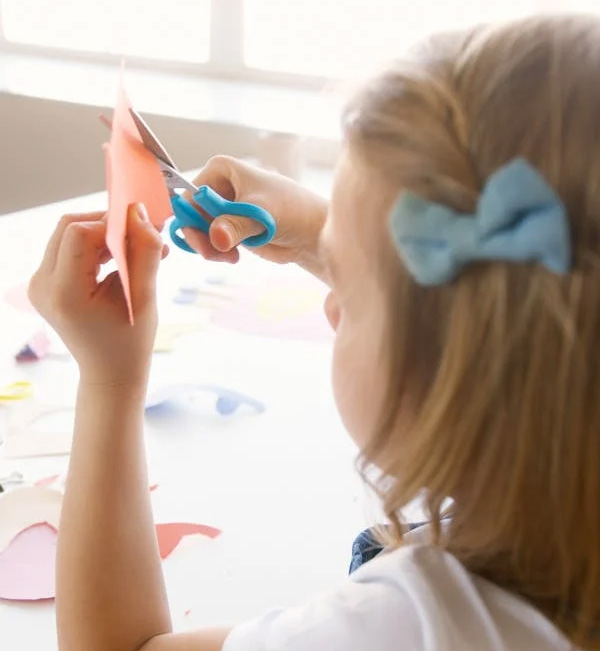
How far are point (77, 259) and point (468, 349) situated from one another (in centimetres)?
26

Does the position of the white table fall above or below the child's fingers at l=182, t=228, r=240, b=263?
below

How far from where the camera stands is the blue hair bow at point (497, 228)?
0.40 metres

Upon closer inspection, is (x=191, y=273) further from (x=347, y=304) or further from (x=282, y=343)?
(x=347, y=304)

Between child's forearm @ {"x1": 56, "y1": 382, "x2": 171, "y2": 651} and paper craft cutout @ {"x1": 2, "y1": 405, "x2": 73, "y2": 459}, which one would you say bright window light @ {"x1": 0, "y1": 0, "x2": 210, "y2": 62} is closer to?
paper craft cutout @ {"x1": 2, "y1": 405, "x2": 73, "y2": 459}

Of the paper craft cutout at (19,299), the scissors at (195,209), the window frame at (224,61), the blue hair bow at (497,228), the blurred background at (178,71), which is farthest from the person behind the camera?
the window frame at (224,61)

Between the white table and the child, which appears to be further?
the white table

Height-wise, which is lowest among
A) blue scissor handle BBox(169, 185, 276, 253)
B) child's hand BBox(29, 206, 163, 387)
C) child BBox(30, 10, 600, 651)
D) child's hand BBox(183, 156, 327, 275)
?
child BBox(30, 10, 600, 651)

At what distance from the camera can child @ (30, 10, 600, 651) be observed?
0.41 metres

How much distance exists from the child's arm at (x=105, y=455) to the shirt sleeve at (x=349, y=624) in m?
0.08

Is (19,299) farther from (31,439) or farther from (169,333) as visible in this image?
(31,439)

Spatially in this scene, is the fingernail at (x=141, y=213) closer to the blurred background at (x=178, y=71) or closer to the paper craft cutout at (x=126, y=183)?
the paper craft cutout at (x=126, y=183)

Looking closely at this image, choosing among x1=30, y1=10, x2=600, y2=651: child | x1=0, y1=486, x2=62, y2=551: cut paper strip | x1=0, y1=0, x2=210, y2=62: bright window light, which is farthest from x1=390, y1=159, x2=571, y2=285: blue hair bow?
x1=0, y1=0, x2=210, y2=62: bright window light

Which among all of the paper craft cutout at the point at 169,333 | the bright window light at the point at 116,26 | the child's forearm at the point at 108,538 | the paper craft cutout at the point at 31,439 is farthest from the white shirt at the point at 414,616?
the bright window light at the point at 116,26

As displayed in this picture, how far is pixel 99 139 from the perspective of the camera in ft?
6.11
